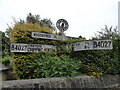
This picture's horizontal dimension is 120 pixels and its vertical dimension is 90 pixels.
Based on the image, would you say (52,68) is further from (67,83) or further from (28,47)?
(28,47)

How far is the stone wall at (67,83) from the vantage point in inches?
111

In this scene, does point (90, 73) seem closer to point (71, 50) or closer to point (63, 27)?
point (71, 50)

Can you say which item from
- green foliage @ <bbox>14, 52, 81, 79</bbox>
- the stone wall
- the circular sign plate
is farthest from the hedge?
the circular sign plate

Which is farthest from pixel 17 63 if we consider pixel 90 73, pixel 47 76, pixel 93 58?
pixel 93 58

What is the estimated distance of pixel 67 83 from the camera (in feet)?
11.2

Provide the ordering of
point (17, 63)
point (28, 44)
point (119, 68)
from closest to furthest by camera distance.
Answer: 1. point (17, 63)
2. point (28, 44)
3. point (119, 68)

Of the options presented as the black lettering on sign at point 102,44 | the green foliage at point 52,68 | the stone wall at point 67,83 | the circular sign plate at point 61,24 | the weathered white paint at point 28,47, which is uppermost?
the circular sign plate at point 61,24

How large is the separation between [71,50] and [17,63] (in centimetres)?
240

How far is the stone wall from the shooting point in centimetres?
283

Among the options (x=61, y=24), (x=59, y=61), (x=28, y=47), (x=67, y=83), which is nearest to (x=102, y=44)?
(x=59, y=61)

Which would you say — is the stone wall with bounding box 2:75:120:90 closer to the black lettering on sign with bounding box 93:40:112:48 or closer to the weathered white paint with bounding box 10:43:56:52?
the black lettering on sign with bounding box 93:40:112:48

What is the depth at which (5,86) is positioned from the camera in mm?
2648

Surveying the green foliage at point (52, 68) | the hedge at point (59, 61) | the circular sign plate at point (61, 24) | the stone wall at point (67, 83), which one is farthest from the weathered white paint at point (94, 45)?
the circular sign plate at point (61, 24)

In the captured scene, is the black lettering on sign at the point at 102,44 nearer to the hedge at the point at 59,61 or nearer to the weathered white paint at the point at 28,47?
the hedge at the point at 59,61
